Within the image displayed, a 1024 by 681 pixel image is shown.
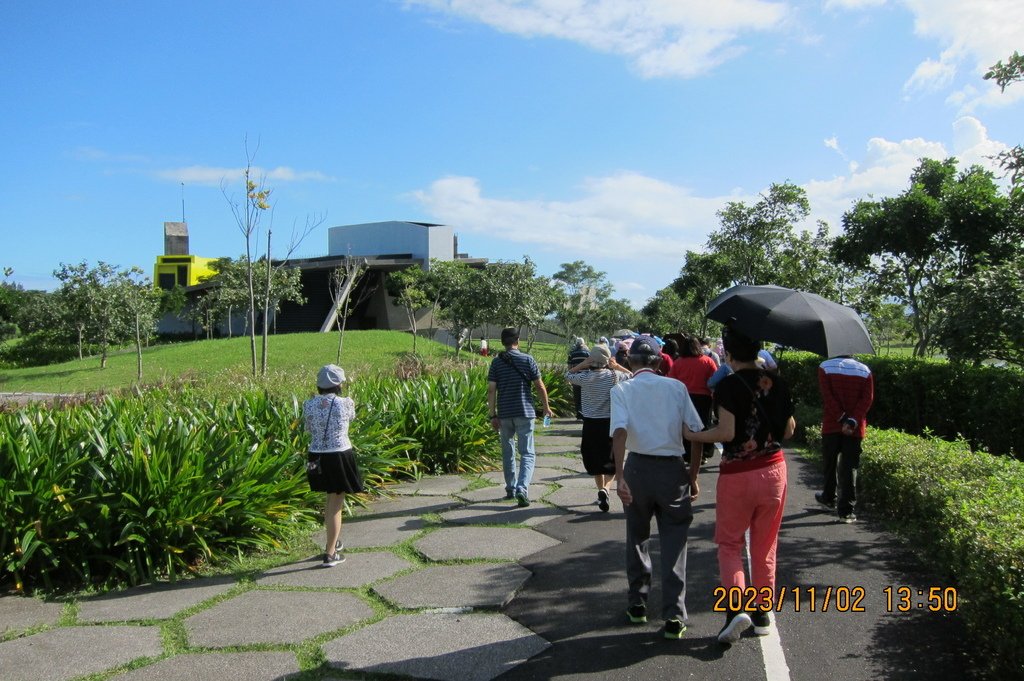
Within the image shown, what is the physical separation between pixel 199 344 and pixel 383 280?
64.2 ft

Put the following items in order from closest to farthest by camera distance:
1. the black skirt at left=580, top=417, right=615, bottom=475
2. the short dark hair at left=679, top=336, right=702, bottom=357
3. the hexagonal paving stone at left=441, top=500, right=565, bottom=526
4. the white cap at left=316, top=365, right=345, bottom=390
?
1. the white cap at left=316, top=365, right=345, bottom=390
2. the hexagonal paving stone at left=441, top=500, right=565, bottom=526
3. the black skirt at left=580, top=417, right=615, bottom=475
4. the short dark hair at left=679, top=336, right=702, bottom=357

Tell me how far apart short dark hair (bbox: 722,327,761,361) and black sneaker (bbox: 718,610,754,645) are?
1305 millimetres

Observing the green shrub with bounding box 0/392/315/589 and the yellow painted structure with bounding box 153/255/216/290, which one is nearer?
the green shrub with bounding box 0/392/315/589

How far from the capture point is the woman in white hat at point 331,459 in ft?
17.2

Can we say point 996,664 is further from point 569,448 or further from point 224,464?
point 569,448

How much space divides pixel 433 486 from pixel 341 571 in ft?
9.63

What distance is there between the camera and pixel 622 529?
602 cm

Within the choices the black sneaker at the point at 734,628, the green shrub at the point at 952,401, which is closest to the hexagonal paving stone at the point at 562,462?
the green shrub at the point at 952,401

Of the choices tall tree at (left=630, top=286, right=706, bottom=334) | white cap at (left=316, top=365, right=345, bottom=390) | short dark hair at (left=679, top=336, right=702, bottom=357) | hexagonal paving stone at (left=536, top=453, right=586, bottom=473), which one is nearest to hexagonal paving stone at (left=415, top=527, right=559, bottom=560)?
white cap at (left=316, top=365, right=345, bottom=390)

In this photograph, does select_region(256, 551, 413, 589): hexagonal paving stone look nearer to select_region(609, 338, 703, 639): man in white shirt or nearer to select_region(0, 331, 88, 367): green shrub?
select_region(609, 338, 703, 639): man in white shirt

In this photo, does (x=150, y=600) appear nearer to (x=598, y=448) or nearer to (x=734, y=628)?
(x=734, y=628)

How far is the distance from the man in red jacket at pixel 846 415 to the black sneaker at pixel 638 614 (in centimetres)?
304

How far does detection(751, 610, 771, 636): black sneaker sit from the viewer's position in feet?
12.7

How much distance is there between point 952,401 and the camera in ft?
32.0
